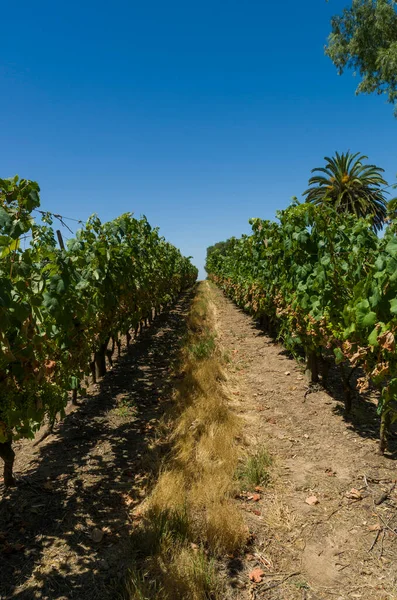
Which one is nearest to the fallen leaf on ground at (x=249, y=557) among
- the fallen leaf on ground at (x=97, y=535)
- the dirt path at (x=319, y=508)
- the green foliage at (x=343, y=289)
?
the dirt path at (x=319, y=508)

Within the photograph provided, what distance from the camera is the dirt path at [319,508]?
98.7 inches

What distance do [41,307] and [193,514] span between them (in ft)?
7.28

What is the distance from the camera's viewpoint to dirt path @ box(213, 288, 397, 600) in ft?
8.22

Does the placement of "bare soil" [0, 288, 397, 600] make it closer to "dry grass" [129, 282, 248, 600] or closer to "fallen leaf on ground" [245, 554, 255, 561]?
"fallen leaf on ground" [245, 554, 255, 561]

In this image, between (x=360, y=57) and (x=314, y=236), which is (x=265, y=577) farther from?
(x=360, y=57)

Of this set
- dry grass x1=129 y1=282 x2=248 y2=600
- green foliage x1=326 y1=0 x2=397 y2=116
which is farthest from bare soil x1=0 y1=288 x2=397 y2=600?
green foliage x1=326 y1=0 x2=397 y2=116

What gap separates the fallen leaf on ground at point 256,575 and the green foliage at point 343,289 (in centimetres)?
184

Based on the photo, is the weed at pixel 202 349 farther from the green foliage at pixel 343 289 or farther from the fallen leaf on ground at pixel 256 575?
the fallen leaf on ground at pixel 256 575

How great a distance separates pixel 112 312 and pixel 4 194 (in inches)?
165

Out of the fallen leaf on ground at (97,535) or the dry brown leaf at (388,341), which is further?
the dry brown leaf at (388,341)

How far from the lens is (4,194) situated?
102 inches

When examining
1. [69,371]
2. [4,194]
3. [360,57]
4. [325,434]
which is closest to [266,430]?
[325,434]

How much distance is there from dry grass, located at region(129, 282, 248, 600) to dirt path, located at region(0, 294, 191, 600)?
21 centimetres

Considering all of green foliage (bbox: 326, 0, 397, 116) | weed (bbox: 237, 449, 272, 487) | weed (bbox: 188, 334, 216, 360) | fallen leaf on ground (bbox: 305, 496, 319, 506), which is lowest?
fallen leaf on ground (bbox: 305, 496, 319, 506)
